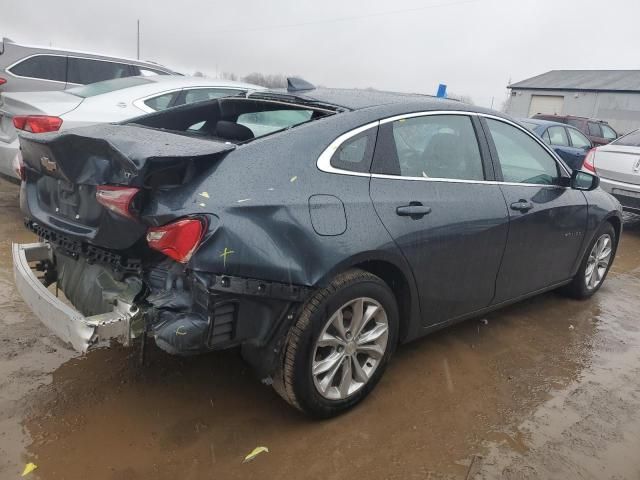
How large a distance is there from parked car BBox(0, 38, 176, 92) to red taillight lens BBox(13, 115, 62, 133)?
2248 millimetres

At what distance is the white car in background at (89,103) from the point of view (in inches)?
179

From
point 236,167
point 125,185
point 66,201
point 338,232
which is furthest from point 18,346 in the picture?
point 338,232

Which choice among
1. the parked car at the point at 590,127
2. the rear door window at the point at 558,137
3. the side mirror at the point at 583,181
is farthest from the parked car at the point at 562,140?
the side mirror at the point at 583,181

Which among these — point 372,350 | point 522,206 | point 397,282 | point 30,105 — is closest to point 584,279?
point 522,206

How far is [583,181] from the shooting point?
3939 millimetres

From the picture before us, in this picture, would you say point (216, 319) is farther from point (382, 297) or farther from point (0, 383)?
point (0, 383)

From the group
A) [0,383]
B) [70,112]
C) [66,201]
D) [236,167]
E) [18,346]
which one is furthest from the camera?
[70,112]

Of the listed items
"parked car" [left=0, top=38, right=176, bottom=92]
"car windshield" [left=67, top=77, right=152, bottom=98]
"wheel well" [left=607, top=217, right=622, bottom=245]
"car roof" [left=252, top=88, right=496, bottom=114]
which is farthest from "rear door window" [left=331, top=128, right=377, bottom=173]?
"parked car" [left=0, top=38, right=176, bottom=92]

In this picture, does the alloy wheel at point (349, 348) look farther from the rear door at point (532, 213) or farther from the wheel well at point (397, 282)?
the rear door at point (532, 213)

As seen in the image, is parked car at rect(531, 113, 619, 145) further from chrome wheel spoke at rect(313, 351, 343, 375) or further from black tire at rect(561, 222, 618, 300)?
chrome wheel spoke at rect(313, 351, 343, 375)

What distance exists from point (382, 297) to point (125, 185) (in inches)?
52.3

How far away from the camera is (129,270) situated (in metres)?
2.24

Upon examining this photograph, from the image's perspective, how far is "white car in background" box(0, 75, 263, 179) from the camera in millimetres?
4543

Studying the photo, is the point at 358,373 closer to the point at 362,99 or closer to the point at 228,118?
the point at 362,99
